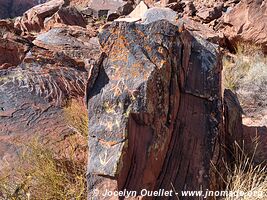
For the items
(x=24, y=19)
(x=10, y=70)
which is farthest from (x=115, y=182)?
(x=24, y=19)

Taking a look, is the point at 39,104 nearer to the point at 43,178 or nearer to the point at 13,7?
the point at 43,178

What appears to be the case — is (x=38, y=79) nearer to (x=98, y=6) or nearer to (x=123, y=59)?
(x=123, y=59)


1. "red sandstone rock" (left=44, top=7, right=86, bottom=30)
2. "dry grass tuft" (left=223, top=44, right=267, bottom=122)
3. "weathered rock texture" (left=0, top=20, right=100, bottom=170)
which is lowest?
"dry grass tuft" (left=223, top=44, right=267, bottom=122)

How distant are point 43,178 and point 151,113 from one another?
116cm

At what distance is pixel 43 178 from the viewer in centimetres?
316

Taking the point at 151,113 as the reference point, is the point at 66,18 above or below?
above

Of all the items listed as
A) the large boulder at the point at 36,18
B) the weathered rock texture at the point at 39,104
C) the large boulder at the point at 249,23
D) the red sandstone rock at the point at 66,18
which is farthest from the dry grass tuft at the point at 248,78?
the large boulder at the point at 36,18

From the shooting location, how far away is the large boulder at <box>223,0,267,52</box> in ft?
30.8

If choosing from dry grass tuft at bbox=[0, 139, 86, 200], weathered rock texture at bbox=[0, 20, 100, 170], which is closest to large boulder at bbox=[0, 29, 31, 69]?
weathered rock texture at bbox=[0, 20, 100, 170]

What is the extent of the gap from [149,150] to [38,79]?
7.53 feet

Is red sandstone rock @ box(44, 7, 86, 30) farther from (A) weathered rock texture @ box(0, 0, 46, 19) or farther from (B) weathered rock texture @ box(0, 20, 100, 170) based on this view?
(A) weathered rock texture @ box(0, 0, 46, 19)

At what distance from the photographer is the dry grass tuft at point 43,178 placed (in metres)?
3.13

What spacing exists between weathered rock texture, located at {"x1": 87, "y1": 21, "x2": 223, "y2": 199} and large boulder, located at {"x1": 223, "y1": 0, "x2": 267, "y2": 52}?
6.42 m

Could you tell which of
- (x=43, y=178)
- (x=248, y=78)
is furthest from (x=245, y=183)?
(x=248, y=78)
